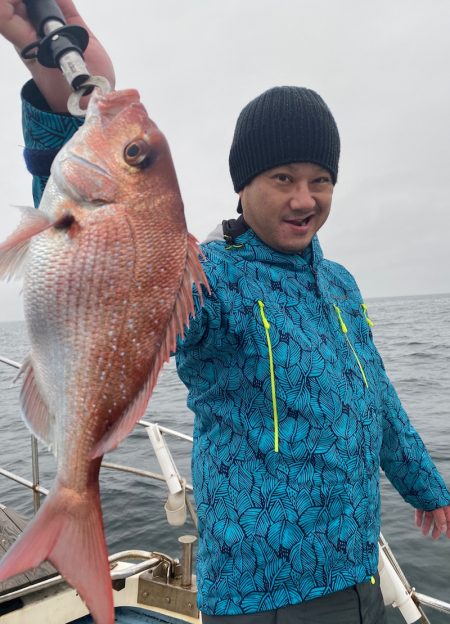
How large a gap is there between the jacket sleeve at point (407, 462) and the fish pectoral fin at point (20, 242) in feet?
5.28

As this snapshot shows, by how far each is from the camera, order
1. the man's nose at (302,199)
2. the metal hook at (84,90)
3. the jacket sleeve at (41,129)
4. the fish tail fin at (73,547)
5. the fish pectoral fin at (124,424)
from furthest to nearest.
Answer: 1. the man's nose at (302,199)
2. the jacket sleeve at (41,129)
3. the metal hook at (84,90)
4. the fish pectoral fin at (124,424)
5. the fish tail fin at (73,547)

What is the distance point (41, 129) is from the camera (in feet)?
4.80

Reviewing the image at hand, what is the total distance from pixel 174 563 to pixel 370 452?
198 cm

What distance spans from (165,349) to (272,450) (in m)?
0.59

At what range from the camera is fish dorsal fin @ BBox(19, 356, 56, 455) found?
1.21 meters

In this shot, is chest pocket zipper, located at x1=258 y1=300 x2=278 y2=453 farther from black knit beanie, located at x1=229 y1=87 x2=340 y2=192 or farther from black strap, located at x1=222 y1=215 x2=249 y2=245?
black knit beanie, located at x1=229 y1=87 x2=340 y2=192

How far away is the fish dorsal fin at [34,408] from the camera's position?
3.96ft

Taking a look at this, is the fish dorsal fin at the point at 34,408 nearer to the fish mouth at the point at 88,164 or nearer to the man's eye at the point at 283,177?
the fish mouth at the point at 88,164

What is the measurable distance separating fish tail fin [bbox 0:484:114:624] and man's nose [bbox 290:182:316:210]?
3.84 ft

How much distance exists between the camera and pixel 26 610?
2799 mm

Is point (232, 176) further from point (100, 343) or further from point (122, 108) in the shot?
point (100, 343)

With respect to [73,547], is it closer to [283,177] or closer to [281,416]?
[281,416]

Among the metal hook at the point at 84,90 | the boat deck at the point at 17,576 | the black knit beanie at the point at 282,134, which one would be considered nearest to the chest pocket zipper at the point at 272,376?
the black knit beanie at the point at 282,134

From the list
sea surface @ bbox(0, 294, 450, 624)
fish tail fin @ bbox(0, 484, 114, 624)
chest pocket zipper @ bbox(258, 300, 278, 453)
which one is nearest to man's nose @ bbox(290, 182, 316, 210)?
chest pocket zipper @ bbox(258, 300, 278, 453)
